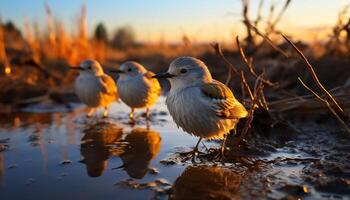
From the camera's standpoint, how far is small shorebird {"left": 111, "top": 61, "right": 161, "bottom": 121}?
5945 mm

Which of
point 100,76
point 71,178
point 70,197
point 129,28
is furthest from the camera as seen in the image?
point 129,28

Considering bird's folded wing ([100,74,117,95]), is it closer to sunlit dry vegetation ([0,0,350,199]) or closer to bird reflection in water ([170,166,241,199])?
sunlit dry vegetation ([0,0,350,199])

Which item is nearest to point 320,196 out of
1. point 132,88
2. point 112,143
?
point 112,143

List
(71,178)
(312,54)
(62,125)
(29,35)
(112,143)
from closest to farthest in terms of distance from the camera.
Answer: (71,178) < (112,143) < (62,125) < (312,54) < (29,35)

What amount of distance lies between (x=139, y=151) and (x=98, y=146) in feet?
1.76

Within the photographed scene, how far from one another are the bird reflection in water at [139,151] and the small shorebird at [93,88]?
1331 mm

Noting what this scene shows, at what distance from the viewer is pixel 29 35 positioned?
1102cm

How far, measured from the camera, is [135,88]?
5.96 metres

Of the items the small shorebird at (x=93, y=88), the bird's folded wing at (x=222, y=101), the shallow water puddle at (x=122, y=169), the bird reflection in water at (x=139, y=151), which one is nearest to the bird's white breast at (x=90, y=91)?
the small shorebird at (x=93, y=88)

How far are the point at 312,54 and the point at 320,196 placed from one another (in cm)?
679

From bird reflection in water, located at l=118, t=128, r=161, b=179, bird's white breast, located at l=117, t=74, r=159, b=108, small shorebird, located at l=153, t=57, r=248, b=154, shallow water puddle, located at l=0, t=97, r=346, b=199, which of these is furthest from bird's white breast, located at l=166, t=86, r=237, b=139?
bird's white breast, located at l=117, t=74, r=159, b=108

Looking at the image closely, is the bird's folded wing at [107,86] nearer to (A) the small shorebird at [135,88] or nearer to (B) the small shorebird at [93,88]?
(B) the small shorebird at [93,88]

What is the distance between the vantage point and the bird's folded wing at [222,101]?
12.2 feet

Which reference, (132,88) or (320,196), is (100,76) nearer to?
(132,88)
